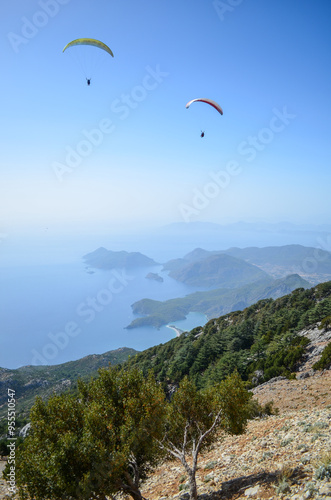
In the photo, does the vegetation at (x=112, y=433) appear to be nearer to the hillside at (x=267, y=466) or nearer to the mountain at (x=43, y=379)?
the hillside at (x=267, y=466)

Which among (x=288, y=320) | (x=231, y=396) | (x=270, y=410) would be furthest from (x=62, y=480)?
(x=288, y=320)

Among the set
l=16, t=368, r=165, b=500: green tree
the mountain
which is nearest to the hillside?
l=16, t=368, r=165, b=500: green tree

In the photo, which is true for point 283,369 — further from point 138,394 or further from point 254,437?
point 138,394

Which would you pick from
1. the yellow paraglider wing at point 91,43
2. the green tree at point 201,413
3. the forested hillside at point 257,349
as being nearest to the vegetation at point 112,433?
the green tree at point 201,413

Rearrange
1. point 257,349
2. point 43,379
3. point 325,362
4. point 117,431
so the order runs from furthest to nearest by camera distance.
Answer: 1. point 43,379
2. point 257,349
3. point 325,362
4. point 117,431

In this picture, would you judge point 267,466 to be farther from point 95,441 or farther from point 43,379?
point 43,379

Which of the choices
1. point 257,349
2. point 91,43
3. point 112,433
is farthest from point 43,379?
point 91,43
